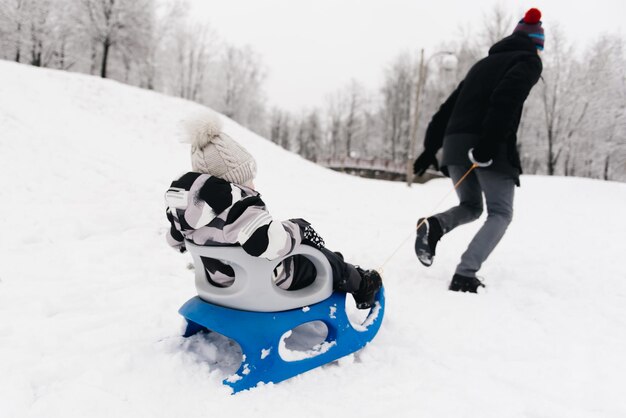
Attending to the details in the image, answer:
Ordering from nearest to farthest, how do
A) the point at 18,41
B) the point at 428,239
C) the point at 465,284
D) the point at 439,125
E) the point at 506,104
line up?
the point at 506,104 < the point at 465,284 < the point at 428,239 < the point at 439,125 < the point at 18,41

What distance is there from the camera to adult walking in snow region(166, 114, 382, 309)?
172 centimetres

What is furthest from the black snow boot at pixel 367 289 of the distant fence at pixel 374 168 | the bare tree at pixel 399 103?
the bare tree at pixel 399 103

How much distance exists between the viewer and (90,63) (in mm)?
26000

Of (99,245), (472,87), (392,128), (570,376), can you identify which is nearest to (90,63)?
(392,128)

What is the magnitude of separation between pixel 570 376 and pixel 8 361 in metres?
2.79

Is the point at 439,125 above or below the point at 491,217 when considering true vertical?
above

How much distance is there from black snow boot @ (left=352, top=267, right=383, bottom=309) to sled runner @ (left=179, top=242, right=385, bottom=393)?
20 cm

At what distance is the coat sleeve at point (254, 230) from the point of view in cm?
171

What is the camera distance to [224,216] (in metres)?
1.74

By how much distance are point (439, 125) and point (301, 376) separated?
108 inches

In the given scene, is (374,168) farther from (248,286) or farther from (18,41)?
(248,286)

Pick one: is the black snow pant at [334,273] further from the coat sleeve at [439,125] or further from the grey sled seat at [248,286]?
the coat sleeve at [439,125]

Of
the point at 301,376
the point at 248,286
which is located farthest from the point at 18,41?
the point at 301,376

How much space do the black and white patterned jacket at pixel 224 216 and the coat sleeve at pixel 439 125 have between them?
240cm
